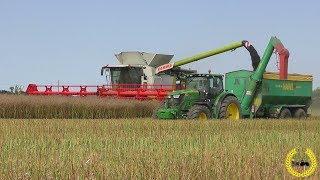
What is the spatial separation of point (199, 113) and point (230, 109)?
6.39 ft

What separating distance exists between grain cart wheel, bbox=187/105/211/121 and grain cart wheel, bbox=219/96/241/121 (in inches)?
19.4

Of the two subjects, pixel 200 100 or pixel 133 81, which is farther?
pixel 133 81

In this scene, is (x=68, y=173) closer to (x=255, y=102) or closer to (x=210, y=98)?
(x=210, y=98)

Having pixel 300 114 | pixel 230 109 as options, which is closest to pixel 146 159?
pixel 230 109

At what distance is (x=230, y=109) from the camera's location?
17.7 m

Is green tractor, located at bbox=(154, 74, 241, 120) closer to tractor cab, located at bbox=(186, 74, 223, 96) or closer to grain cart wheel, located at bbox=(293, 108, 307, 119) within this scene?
tractor cab, located at bbox=(186, 74, 223, 96)

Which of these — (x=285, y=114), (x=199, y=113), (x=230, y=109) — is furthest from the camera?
(x=285, y=114)

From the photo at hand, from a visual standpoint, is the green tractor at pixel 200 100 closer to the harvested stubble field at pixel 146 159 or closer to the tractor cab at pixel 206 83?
the tractor cab at pixel 206 83

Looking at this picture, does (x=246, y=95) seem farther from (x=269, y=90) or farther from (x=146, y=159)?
(x=146, y=159)

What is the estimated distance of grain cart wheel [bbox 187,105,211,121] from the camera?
15906 millimetres

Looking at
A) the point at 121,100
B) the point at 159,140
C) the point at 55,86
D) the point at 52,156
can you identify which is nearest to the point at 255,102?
the point at 121,100

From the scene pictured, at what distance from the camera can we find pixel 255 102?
1942cm

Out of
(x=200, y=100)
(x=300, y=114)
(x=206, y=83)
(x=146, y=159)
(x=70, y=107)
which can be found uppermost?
(x=206, y=83)

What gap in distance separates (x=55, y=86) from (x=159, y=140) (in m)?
16.5
